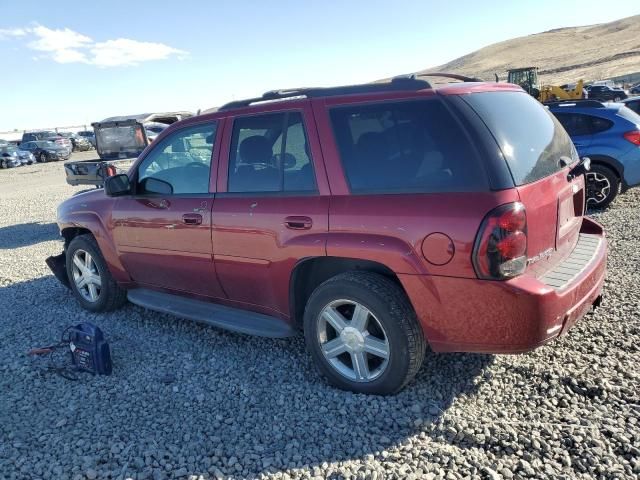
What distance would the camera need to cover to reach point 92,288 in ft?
17.2

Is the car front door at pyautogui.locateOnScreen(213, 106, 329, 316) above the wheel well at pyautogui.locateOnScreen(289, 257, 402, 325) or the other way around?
above

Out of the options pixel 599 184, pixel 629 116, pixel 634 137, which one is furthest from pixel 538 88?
pixel 599 184

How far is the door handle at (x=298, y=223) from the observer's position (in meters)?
3.32

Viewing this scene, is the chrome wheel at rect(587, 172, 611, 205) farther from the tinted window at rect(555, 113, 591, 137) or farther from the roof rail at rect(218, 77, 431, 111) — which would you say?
the roof rail at rect(218, 77, 431, 111)

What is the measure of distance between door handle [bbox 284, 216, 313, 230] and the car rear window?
1177 millimetres

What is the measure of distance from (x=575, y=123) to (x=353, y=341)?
6.84 meters

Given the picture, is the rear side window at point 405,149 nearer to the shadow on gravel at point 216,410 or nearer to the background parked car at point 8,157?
the shadow on gravel at point 216,410

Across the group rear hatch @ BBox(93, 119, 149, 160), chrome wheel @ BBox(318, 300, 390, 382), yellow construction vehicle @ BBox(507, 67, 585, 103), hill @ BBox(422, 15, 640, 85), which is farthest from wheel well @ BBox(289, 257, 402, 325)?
hill @ BBox(422, 15, 640, 85)

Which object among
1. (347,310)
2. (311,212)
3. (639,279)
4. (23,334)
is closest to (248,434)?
(347,310)

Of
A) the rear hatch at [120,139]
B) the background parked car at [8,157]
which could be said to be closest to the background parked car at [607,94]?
the rear hatch at [120,139]

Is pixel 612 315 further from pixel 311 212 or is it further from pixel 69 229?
pixel 69 229

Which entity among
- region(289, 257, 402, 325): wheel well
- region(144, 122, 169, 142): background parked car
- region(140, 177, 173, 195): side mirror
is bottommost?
region(289, 257, 402, 325): wheel well

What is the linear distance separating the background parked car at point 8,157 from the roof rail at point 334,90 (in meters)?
31.8

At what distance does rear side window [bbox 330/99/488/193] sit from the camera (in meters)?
2.86
